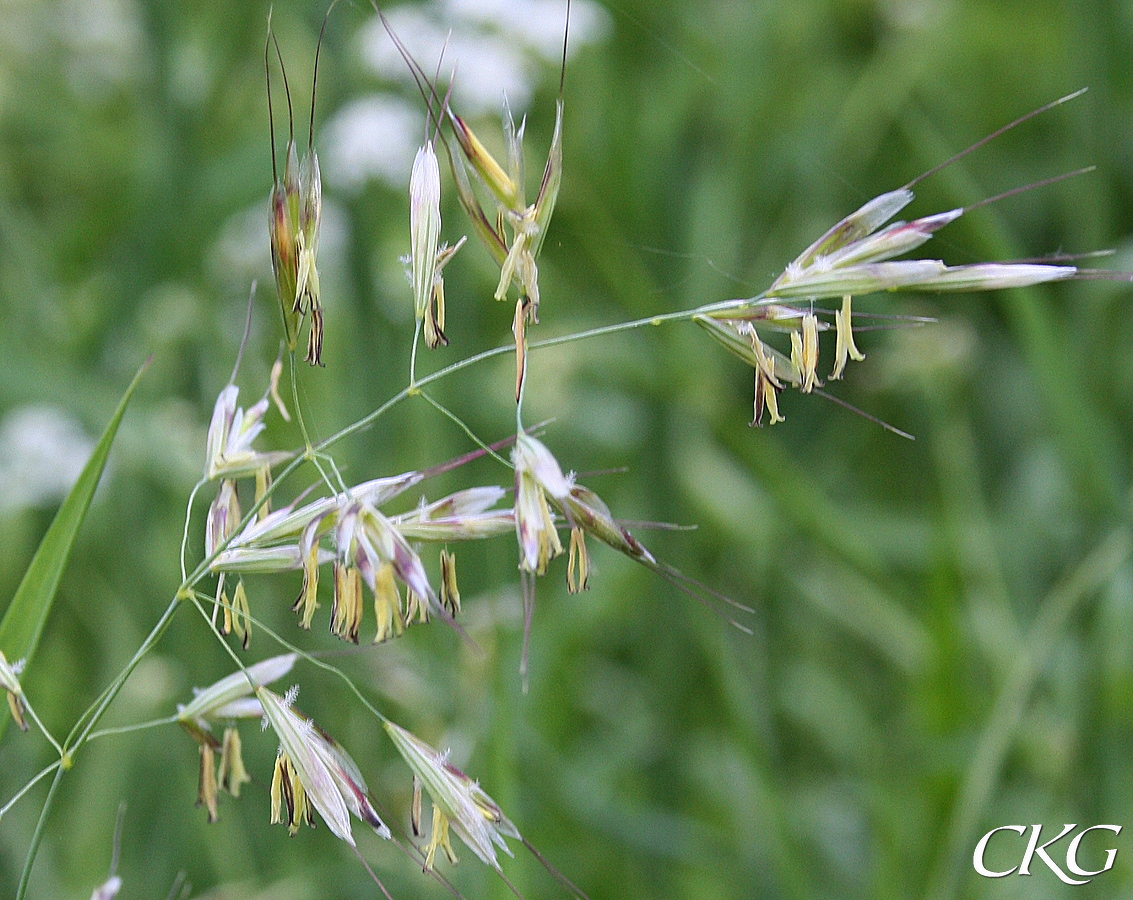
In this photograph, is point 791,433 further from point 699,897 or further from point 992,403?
point 699,897

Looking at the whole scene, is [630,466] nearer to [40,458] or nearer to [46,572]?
[40,458]

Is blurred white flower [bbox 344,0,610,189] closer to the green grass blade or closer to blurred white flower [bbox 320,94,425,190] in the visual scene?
blurred white flower [bbox 320,94,425,190]

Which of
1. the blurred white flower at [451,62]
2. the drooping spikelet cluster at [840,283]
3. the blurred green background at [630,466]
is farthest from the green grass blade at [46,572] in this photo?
the blurred white flower at [451,62]

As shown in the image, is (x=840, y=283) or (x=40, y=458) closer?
(x=840, y=283)

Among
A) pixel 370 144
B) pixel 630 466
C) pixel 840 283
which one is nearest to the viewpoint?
pixel 840 283

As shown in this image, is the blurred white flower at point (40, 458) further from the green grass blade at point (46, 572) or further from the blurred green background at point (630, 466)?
the green grass blade at point (46, 572)

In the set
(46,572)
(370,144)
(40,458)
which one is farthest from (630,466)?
(46,572)

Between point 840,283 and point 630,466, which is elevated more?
Answer: point 840,283
